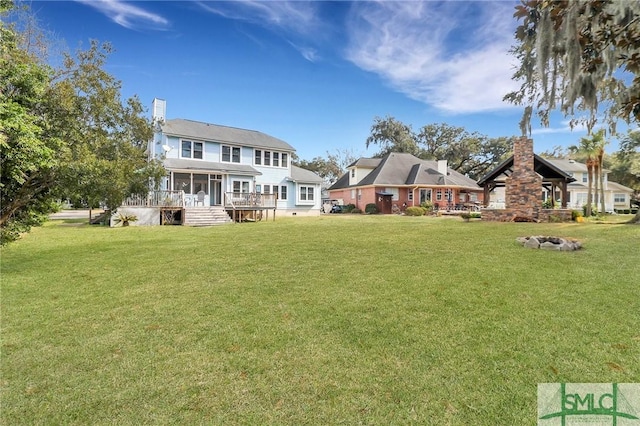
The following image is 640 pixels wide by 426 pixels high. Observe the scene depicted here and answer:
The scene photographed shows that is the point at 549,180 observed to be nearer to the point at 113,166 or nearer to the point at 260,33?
the point at 260,33

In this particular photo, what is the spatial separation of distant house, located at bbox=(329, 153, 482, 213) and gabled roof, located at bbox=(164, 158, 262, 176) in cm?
1290

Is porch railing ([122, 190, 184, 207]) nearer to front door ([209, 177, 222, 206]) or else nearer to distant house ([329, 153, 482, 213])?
front door ([209, 177, 222, 206])

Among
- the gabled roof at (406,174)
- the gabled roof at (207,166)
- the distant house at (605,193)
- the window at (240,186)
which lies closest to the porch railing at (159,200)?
the gabled roof at (207,166)

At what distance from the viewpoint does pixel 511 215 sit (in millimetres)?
17281

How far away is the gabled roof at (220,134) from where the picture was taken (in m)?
22.2

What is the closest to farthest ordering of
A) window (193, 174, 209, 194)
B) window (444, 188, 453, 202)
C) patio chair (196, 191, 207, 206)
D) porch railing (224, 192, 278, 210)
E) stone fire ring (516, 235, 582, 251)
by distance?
stone fire ring (516, 235, 582, 251)
porch railing (224, 192, 278, 210)
patio chair (196, 191, 207, 206)
window (193, 174, 209, 194)
window (444, 188, 453, 202)

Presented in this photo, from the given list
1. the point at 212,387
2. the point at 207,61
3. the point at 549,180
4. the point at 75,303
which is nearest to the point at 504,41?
the point at 207,61

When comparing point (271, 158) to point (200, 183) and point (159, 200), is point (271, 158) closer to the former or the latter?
point (200, 183)

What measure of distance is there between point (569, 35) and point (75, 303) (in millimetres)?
8062

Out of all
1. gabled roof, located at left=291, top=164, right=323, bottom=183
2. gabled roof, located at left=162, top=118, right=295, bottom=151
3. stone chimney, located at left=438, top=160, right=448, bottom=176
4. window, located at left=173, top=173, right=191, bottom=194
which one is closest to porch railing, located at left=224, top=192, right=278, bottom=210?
window, located at left=173, top=173, right=191, bottom=194

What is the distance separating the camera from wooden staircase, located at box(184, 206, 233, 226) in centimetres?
1742
